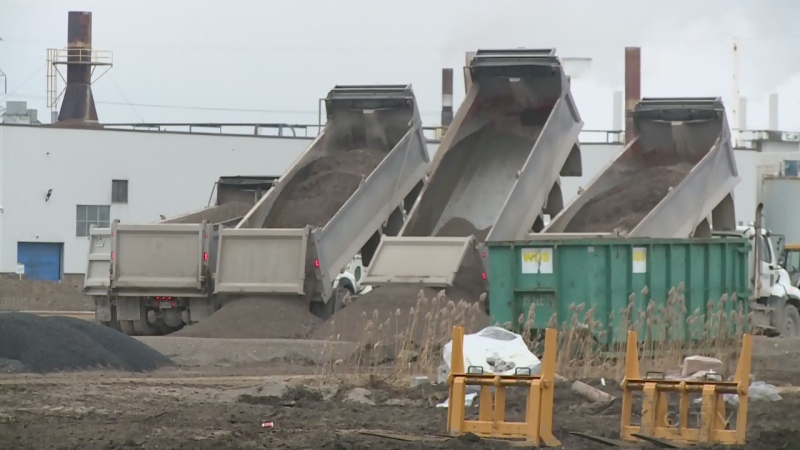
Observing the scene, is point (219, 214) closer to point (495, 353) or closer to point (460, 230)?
point (460, 230)

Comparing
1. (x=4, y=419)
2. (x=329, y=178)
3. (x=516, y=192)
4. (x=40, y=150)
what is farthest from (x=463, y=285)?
(x=40, y=150)

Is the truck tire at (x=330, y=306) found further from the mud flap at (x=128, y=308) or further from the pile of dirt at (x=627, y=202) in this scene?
the pile of dirt at (x=627, y=202)

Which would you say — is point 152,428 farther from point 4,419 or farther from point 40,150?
point 40,150

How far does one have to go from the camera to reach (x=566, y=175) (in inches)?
992

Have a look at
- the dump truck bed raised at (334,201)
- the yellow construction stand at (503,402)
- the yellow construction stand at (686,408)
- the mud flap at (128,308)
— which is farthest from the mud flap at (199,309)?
the yellow construction stand at (686,408)

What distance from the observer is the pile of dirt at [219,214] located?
2495 centimetres

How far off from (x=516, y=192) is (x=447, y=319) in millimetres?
7148

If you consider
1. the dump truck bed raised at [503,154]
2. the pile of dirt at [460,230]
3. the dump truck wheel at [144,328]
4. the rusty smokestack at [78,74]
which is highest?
the rusty smokestack at [78,74]

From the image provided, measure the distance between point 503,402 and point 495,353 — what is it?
9.12 feet

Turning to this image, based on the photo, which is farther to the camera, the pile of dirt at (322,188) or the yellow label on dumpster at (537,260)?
the pile of dirt at (322,188)

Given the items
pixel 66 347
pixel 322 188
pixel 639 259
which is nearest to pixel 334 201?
pixel 322 188

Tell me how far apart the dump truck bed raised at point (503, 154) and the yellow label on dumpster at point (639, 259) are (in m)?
3.77

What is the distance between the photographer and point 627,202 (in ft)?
79.6

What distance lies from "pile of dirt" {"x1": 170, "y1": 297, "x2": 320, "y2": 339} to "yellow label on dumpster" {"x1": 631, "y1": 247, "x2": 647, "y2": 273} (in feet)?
17.3
